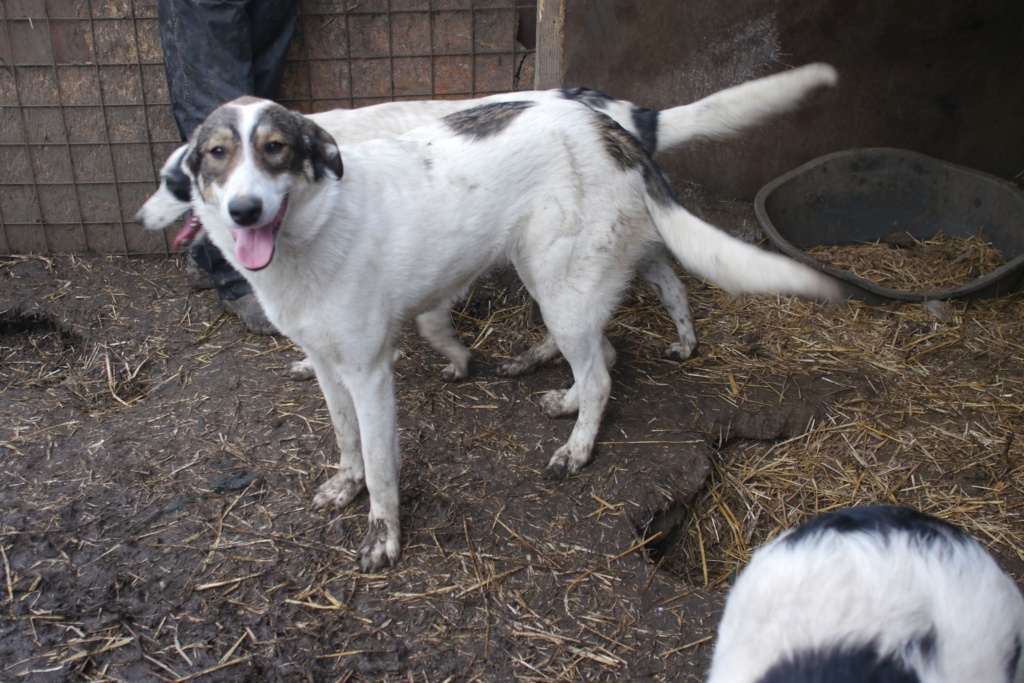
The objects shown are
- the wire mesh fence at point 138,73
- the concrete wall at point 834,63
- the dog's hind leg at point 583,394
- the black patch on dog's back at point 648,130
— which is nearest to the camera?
the dog's hind leg at point 583,394

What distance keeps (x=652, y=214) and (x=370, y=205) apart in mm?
1144

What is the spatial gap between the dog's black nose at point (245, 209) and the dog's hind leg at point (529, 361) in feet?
6.28

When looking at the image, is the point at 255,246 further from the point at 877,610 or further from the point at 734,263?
the point at 877,610

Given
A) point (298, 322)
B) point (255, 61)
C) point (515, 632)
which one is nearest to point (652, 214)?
point (298, 322)

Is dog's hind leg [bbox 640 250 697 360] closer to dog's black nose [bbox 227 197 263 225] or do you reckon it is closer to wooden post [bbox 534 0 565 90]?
wooden post [bbox 534 0 565 90]

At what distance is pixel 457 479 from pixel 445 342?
2.73 feet

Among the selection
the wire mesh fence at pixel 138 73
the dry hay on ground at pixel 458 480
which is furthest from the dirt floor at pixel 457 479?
the wire mesh fence at pixel 138 73

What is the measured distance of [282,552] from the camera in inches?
115

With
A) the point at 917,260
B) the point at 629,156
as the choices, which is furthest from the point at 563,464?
the point at 917,260

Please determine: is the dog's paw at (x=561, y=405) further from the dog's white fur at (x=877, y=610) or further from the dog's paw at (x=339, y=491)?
the dog's white fur at (x=877, y=610)

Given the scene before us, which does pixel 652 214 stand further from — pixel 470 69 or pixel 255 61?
pixel 255 61

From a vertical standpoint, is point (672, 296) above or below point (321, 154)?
below

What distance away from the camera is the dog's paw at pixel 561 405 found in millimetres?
3664

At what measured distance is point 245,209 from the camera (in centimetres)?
228
